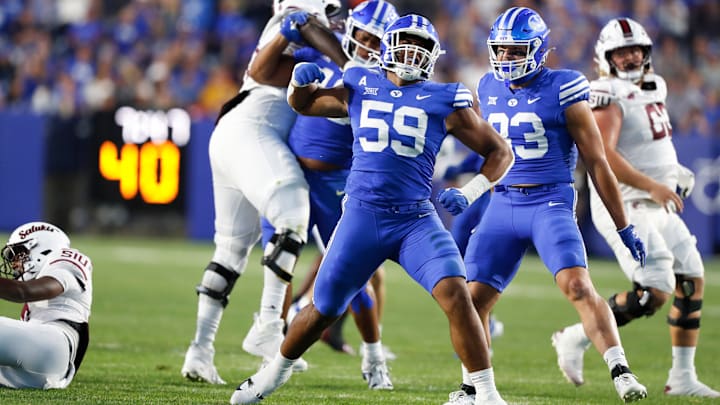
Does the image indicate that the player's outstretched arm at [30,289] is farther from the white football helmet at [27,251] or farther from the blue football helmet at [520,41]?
the blue football helmet at [520,41]

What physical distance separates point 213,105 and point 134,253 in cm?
270

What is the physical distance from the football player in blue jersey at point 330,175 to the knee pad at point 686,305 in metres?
1.69

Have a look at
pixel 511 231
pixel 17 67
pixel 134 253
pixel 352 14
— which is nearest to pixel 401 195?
pixel 511 231

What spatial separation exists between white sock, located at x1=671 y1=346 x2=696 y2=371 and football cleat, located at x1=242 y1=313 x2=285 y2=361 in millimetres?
2199

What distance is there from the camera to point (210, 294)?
21.0ft

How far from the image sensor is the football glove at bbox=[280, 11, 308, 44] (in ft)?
20.7

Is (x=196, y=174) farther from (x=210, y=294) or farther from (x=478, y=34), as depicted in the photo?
(x=210, y=294)

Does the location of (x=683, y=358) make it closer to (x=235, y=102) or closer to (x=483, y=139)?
(x=483, y=139)

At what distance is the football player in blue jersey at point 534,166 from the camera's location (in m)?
5.74

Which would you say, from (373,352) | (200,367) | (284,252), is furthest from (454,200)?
(200,367)

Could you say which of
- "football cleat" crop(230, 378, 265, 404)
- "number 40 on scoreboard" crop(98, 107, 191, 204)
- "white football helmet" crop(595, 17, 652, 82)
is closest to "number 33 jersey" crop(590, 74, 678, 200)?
"white football helmet" crop(595, 17, 652, 82)

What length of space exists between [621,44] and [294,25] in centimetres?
189

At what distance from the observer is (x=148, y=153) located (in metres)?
14.1

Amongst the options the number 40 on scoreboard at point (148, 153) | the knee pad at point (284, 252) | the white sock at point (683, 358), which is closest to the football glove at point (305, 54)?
the knee pad at point (284, 252)
